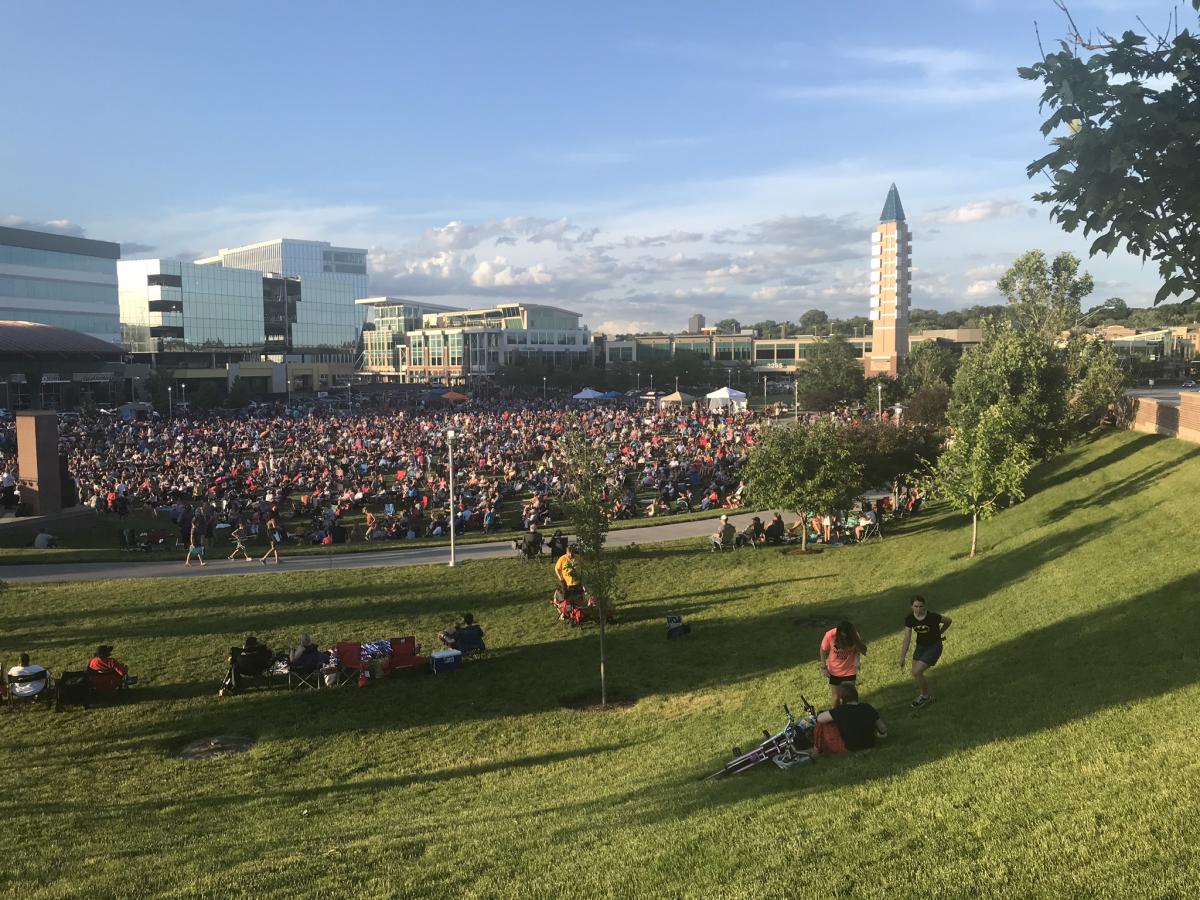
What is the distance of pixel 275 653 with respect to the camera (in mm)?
12547

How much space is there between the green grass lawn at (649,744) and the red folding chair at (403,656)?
14.6 inches

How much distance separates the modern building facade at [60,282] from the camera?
82.4 metres

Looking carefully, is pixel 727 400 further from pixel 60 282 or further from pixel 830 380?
pixel 60 282

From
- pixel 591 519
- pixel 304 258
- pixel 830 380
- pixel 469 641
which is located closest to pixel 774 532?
pixel 591 519

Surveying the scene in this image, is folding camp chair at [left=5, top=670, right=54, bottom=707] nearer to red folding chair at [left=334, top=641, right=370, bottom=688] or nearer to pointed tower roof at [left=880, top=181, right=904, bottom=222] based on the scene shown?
red folding chair at [left=334, top=641, right=370, bottom=688]

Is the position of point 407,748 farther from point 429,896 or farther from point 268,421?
point 268,421

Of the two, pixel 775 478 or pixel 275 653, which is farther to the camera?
pixel 775 478

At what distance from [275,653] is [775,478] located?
13.5 metres

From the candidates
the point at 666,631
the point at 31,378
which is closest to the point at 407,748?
the point at 666,631

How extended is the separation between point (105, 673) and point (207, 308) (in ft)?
325

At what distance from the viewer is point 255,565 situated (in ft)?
65.9

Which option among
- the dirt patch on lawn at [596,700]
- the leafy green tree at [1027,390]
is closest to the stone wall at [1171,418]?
the leafy green tree at [1027,390]

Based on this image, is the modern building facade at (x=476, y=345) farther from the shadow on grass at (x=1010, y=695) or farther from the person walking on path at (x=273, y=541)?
the shadow on grass at (x=1010, y=695)

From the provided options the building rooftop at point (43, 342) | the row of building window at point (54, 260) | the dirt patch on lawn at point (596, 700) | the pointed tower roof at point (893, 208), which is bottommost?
the dirt patch on lawn at point (596, 700)
